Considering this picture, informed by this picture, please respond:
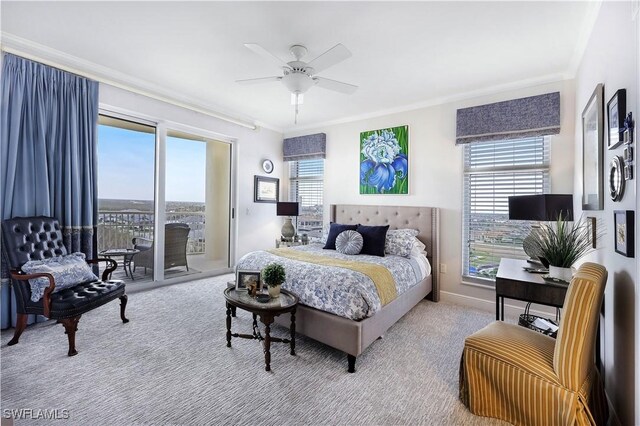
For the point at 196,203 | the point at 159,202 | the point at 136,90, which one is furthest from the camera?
the point at 196,203

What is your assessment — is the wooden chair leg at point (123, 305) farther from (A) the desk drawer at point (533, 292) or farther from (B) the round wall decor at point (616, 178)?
(B) the round wall decor at point (616, 178)

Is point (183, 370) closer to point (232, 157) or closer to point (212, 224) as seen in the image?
point (212, 224)

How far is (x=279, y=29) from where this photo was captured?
2.46m

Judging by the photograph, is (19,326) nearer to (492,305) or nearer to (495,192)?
(492,305)

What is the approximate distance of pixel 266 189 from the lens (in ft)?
18.1

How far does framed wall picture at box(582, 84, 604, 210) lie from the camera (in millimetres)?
1939

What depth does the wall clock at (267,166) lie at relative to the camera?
5.40m

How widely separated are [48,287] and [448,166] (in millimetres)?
4503

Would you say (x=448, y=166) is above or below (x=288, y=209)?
above

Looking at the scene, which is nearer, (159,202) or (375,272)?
→ (375,272)

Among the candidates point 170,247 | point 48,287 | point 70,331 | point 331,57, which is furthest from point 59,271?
point 331,57

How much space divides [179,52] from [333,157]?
2846 millimetres

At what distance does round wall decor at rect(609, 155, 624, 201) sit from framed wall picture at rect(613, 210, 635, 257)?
0.39 ft

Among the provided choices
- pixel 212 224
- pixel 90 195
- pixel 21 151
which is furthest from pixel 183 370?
pixel 212 224
